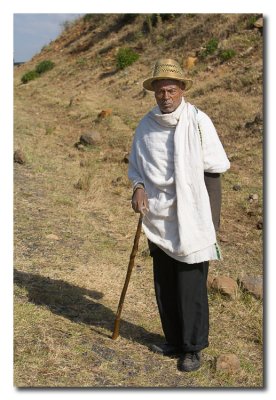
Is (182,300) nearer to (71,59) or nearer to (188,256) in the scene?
(188,256)

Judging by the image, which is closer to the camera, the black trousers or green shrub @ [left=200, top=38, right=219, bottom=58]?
the black trousers

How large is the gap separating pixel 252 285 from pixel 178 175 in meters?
1.77

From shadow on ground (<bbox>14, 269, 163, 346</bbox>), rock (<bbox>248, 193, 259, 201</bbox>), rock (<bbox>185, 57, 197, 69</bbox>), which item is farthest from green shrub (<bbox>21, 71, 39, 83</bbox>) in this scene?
shadow on ground (<bbox>14, 269, 163, 346</bbox>)

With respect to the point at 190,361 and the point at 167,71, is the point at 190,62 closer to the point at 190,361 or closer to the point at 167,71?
the point at 167,71

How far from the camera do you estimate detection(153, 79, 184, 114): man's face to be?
2768 mm

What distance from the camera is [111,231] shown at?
17.8 ft

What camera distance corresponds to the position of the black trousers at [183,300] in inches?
115

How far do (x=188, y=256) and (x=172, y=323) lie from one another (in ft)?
1.78

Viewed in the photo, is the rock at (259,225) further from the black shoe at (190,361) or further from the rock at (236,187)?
the black shoe at (190,361)

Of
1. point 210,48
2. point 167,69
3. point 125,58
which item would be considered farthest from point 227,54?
point 167,69

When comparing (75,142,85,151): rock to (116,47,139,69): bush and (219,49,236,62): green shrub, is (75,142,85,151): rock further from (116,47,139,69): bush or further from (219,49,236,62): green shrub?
(116,47,139,69): bush

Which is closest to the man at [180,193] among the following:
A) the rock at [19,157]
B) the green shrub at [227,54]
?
the rock at [19,157]

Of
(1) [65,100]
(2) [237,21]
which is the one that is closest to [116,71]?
(1) [65,100]

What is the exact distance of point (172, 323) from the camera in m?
3.15
